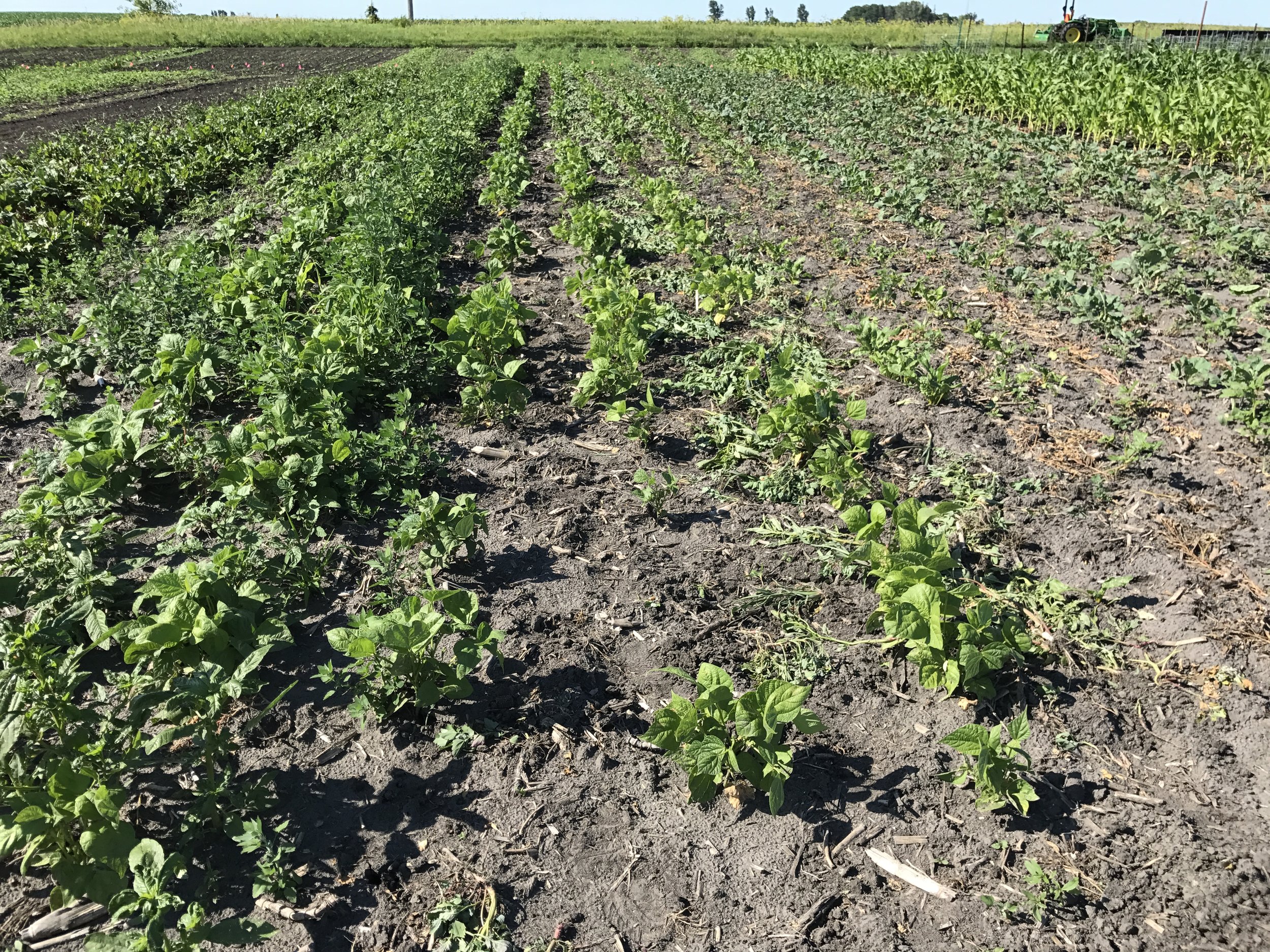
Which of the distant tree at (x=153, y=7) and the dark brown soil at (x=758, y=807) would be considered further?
the distant tree at (x=153, y=7)

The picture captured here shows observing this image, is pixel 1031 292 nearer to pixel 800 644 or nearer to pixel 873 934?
pixel 800 644

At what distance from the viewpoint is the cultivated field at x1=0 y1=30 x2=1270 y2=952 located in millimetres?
2631

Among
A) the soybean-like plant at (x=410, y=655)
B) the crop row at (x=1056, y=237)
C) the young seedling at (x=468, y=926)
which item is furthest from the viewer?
the crop row at (x=1056, y=237)

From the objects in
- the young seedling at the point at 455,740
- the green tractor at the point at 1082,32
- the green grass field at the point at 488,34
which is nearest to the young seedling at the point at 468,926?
the young seedling at the point at 455,740

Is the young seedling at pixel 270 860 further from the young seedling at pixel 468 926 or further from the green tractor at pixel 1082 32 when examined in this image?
the green tractor at pixel 1082 32

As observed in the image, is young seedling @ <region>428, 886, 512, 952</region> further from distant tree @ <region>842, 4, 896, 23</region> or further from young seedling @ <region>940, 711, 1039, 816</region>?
distant tree @ <region>842, 4, 896, 23</region>

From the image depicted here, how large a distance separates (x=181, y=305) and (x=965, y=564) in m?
6.09

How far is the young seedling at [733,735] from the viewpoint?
9.23 ft

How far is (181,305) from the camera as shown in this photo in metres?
6.36

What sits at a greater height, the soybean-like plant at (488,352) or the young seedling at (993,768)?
the soybean-like plant at (488,352)

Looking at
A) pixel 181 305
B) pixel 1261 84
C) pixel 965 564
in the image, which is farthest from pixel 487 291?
pixel 1261 84

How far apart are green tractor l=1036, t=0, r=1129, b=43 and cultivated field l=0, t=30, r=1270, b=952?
24.0 meters

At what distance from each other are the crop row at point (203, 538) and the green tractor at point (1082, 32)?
95.7ft

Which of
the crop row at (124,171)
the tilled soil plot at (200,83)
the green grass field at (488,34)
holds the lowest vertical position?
the crop row at (124,171)
